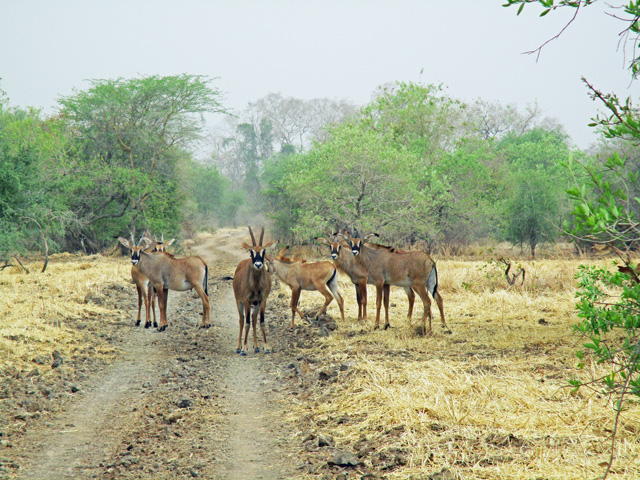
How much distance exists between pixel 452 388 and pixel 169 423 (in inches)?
122

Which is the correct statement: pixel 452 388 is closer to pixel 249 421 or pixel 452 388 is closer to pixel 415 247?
pixel 249 421

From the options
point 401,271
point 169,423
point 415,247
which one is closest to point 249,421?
point 169,423

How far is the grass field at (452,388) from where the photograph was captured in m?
4.71

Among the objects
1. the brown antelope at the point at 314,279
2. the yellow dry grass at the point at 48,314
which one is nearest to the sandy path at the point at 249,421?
the brown antelope at the point at 314,279

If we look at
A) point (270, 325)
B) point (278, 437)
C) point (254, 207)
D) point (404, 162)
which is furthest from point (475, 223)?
point (254, 207)

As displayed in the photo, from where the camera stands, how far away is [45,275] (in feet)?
59.9

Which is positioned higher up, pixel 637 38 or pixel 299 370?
pixel 637 38

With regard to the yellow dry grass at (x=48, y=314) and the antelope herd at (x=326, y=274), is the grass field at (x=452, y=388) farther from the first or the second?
the antelope herd at (x=326, y=274)

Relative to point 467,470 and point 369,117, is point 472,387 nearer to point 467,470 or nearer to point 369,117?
point 467,470

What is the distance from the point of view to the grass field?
471cm

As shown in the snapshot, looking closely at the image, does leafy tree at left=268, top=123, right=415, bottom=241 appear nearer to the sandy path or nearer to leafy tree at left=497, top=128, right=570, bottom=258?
leafy tree at left=497, top=128, right=570, bottom=258

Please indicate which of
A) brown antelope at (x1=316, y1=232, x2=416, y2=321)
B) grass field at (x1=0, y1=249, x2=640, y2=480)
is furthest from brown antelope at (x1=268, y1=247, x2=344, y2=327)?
grass field at (x1=0, y1=249, x2=640, y2=480)

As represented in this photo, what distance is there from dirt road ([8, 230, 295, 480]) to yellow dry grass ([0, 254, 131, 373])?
2.90 feet

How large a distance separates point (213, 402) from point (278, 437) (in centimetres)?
144
